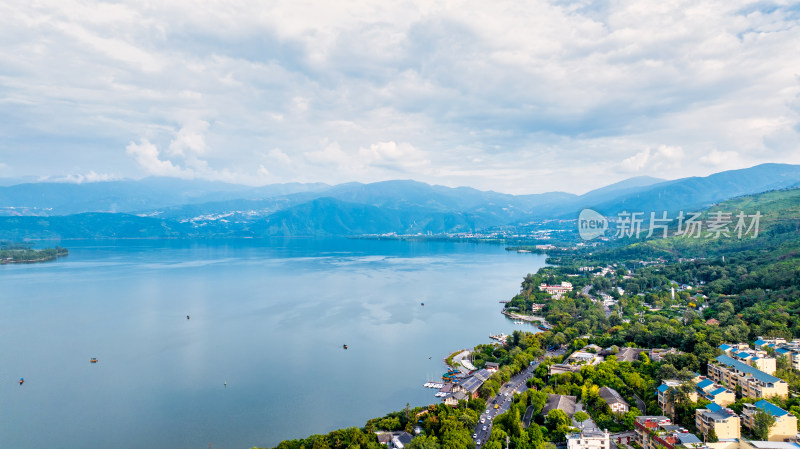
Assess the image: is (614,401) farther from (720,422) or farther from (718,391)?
(720,422)

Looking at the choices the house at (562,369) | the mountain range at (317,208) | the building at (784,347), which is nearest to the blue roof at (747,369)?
the building at (784,347)

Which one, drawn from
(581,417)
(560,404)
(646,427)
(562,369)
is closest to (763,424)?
(646,427)

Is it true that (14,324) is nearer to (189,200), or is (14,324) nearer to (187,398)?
(187,398)

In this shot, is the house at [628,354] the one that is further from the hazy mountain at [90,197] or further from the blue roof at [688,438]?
the hazy mountain at [90,197]

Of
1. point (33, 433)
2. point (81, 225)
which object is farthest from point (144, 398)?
point (81, 225)

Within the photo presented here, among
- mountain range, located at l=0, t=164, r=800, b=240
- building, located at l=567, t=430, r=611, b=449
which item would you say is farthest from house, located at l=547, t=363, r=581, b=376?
mountain range, located at l=0, t=164, r=800, b=240

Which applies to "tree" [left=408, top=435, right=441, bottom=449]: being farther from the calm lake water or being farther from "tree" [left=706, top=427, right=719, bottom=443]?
"tree" [left=706, top=427, right=719, bottom=443]
